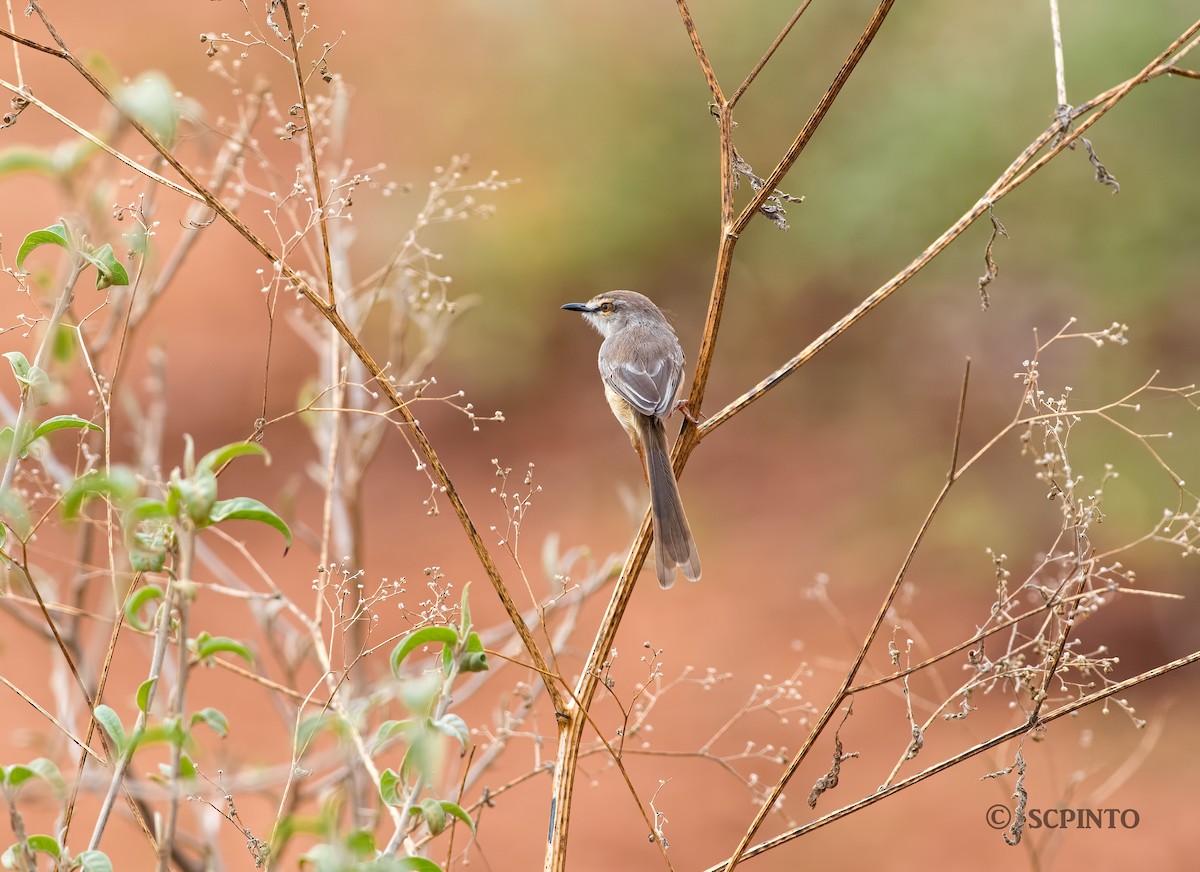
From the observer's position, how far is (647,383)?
440cm

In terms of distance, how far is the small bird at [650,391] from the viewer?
3404 mm

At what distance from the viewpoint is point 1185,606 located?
8.60m

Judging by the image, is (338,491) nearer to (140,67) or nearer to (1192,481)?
(1192,481)

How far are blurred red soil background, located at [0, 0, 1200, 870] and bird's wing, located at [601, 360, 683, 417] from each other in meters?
2.96

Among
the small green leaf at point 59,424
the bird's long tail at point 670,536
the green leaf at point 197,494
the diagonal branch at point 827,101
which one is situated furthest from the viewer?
the bird's long tail at point 670,536

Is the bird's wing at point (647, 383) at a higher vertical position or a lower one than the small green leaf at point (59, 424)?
higher

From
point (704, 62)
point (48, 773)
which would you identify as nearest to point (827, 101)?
point (704, 62)

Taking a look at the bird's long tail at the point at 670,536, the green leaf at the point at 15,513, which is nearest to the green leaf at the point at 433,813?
the green leaf at the point at 15,513

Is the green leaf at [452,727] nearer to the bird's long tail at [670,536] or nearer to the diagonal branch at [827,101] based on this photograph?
the diagonal branch at [827,101]

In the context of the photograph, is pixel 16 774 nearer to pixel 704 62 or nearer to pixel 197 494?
pixel 197 494

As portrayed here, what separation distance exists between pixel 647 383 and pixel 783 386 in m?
8.81

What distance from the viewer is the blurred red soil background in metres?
8.00

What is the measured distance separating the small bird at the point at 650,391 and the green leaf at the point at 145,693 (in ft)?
4.91

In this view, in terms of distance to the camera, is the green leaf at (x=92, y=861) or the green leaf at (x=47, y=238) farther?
the green leaf at (x=47, y=238)
